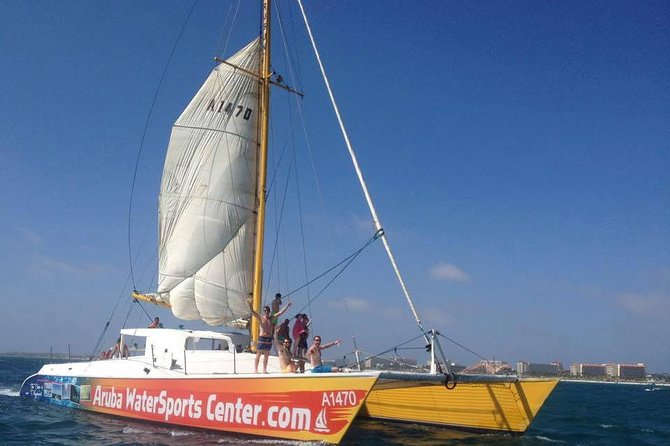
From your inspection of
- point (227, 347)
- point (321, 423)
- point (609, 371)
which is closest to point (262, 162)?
point (227, 347)

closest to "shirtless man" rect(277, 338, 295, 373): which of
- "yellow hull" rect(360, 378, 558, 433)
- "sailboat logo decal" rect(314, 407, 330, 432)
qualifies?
"sailboat logo decal" rect(314, 407, 330, 432)

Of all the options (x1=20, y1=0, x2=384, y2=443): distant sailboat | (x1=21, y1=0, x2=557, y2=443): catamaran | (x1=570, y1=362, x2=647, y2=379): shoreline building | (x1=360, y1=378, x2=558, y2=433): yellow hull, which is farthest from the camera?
(x1=570, y1=362, x2=647, y2=379): shoreline building

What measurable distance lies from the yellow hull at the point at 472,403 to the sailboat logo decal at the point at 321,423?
2.13m

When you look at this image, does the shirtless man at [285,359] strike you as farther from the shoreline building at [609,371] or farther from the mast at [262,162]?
the shoreline building at [609,371]

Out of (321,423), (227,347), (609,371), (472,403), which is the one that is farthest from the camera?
(609,371)

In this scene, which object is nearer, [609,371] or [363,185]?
[363,185]

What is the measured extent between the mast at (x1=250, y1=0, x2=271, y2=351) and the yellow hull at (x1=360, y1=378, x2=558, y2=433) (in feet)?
13.7

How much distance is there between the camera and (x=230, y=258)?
57.8 feet

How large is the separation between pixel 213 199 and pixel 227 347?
4589mm

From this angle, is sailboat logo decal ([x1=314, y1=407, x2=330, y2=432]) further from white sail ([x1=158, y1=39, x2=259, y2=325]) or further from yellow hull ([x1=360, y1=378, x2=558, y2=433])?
white sail ([x1=158, y1=39, x2=259, y2=325])

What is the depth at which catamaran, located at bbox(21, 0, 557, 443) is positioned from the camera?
12.6 m

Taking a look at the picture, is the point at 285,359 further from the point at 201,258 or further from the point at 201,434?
the point at 201,258

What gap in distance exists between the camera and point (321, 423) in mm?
11703

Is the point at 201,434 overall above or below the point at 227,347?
below
